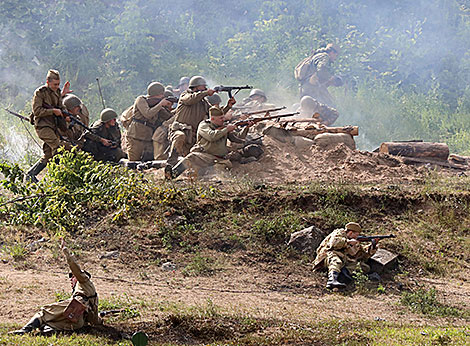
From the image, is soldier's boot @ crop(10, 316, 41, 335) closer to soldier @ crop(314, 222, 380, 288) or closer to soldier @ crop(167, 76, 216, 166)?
soldier @ crop(314, 222, 380, 288)

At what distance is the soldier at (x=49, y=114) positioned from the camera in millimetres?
9930

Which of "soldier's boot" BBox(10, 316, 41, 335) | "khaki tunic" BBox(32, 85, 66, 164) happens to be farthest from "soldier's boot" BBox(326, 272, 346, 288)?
"khaki tunic" BBox(32, 85, 66, 164)

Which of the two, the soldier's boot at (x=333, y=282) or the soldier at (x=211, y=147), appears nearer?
the soldier's boot at (x=333, y=282)

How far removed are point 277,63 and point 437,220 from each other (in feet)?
67.9

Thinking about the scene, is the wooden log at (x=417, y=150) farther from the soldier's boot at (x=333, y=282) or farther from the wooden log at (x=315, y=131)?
the soldier's boot at (x=333, y=282)

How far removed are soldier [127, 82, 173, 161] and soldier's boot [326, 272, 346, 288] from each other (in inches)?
274

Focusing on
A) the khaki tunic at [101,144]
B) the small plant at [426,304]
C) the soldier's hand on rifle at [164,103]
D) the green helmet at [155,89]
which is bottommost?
the small plant at [426,304]

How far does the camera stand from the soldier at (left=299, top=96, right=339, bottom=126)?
19.9 m

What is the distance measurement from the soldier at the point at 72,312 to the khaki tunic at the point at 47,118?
19.4ft

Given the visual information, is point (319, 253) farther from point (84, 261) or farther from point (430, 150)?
point (430, 150)

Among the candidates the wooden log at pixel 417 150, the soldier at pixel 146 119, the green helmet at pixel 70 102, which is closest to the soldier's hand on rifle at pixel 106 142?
the green helmet at pixel 70 102

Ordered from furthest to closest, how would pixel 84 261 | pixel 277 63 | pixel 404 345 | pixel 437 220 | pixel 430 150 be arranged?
pixel 277 63
pixel 430 150
pixel 437 220
pixel 84 261
pixel 404 345

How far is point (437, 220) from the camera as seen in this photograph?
29.0 ft

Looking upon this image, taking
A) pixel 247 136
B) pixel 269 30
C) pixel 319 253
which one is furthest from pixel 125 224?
pixel 269 30
